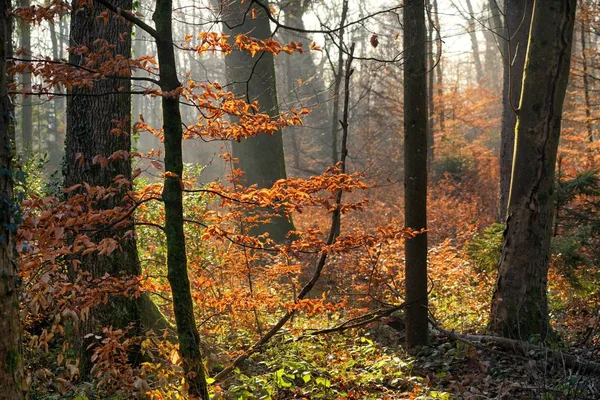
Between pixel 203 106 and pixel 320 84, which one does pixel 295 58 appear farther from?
pixel 203 106

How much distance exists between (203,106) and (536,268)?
430 cm

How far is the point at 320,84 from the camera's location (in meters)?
31.3

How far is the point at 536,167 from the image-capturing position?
6500 millimetres

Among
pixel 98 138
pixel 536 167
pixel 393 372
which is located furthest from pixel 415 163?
pixel 98 138

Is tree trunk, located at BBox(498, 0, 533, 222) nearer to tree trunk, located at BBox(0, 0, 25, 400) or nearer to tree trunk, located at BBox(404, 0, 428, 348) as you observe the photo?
tree trunk, located at BBox(404, 0, 428, 348)

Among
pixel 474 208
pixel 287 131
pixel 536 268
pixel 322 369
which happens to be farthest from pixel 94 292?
pixel 287 131

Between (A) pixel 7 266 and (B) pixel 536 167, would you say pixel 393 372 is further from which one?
(A) pixel 7 266

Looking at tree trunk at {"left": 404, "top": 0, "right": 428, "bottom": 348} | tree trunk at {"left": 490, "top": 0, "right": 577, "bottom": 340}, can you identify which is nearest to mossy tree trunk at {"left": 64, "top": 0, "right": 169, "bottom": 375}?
tree trunk at {"left": 404, "top": 0, "right": 428, "bottom": 348}

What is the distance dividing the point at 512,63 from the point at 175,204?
16.7ft

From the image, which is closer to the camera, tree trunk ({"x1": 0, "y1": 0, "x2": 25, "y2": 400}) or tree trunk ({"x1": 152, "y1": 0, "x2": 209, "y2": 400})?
tree trunk ({"x1": 0, "y1": 0, "x2": 25, "y2": 400})

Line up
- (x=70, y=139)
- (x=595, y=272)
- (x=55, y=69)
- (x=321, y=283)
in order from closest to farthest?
(x=55, y=69) → (x=70, y=139) → (x=595, y=272) → (x=321, y=283)

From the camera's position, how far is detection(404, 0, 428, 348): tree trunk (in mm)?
6617

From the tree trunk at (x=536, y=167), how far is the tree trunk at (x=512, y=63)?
272 millimetres

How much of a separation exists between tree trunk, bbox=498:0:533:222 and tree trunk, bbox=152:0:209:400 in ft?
11.6
